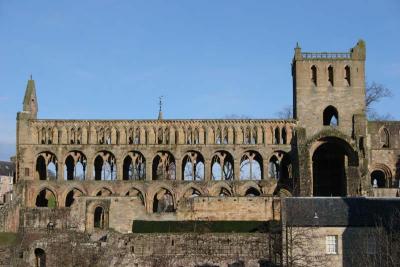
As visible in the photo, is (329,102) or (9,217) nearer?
(9,217)

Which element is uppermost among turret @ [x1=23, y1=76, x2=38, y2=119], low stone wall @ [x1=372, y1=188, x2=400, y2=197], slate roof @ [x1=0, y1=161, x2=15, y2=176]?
turret @ [x1=23, y1=76, x2=38, y2=119]

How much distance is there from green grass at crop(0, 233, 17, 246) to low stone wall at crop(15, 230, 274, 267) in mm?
2972

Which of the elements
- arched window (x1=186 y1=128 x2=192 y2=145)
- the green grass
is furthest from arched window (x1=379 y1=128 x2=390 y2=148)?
the green grass

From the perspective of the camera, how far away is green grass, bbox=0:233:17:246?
179 ft

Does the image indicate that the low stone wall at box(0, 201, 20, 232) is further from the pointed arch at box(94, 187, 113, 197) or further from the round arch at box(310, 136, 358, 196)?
the round arch at box(310, 136, 358, 196)

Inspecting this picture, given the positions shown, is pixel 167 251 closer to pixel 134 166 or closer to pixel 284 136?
pixel 134 166

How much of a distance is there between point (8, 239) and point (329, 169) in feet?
96.2

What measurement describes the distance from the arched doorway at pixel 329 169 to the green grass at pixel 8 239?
2688cm

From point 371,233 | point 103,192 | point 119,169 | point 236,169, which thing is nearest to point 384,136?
point 236,169

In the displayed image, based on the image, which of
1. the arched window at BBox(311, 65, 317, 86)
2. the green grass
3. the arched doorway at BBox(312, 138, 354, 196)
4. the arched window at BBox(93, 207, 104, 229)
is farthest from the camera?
the arched window at BBox(311, 65, 317, 86)

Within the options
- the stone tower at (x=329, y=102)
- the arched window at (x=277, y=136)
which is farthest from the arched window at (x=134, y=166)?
the stone tower at (x=329, y=102)

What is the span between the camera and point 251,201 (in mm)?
59938

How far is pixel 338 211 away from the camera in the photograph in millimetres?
48719

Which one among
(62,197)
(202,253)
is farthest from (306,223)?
(62,197)
